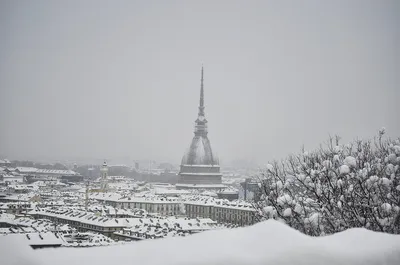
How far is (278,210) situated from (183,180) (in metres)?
95.4

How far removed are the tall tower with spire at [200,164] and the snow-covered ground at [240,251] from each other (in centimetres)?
9745

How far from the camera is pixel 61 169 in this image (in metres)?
129

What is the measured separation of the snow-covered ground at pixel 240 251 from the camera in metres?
1.86

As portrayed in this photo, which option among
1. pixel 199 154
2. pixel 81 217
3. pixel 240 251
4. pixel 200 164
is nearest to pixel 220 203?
pixel 81 217

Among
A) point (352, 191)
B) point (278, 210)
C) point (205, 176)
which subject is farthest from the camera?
point (205, 176)

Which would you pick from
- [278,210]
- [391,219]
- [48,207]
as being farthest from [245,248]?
[48,207]

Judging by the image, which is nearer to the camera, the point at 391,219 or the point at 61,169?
the point at 391,219

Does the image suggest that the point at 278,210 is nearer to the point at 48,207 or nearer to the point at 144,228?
the point at 144,228

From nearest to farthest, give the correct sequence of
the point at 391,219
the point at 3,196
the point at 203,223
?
the point at 391,219
the point at 203,223
the point at 3,196

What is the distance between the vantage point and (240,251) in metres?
2.02

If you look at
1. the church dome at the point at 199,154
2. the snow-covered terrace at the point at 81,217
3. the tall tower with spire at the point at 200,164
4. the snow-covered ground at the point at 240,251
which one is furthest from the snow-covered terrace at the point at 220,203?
the snow-covered ground at the point at 240,251

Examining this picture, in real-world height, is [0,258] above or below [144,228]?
above

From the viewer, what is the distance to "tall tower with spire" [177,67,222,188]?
339 ft

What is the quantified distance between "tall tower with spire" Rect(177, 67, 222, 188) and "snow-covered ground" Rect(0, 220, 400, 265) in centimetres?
9745
